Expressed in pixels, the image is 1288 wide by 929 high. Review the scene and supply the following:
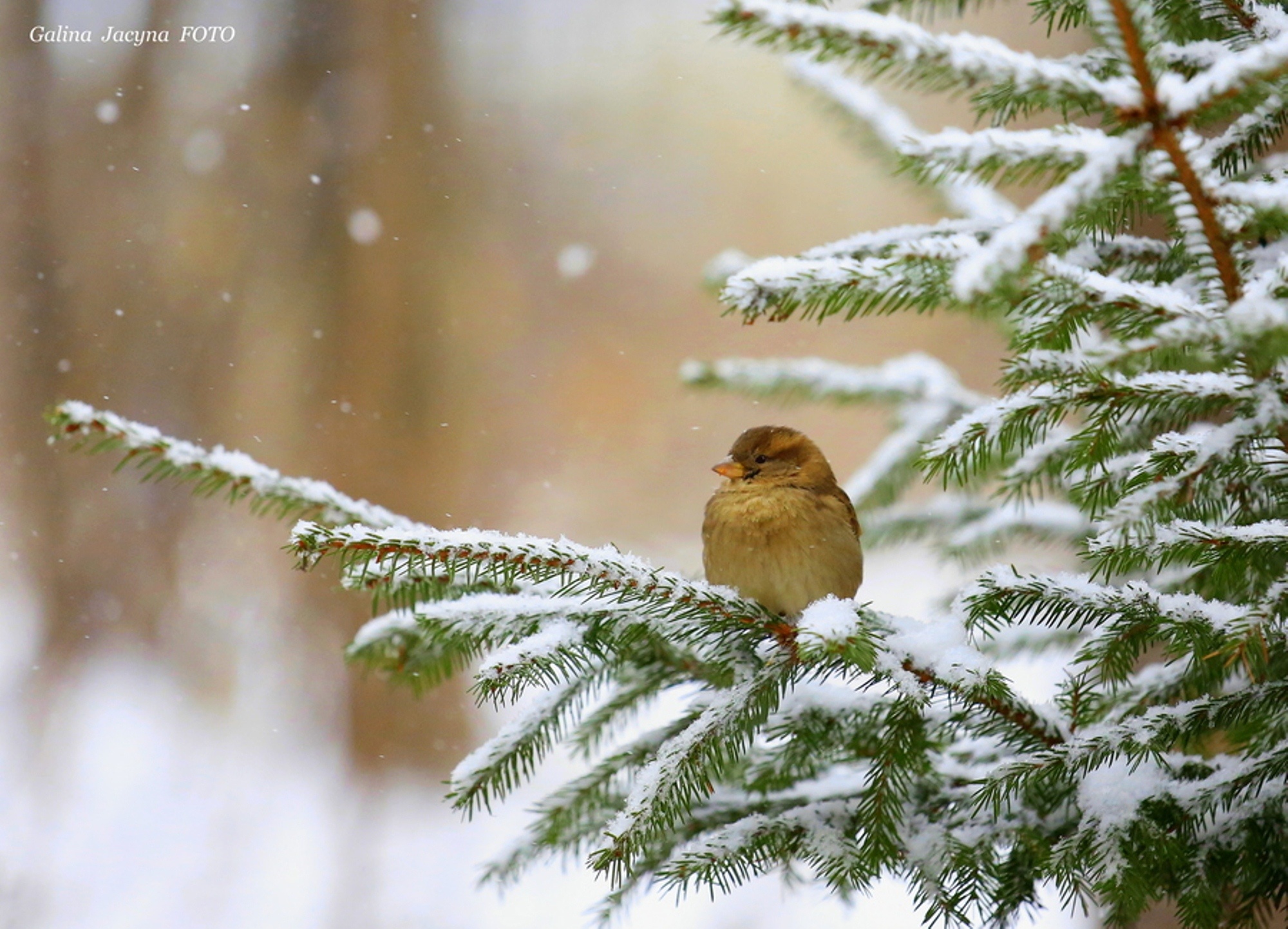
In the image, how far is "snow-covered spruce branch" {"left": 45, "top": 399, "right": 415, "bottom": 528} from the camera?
1.15 metres

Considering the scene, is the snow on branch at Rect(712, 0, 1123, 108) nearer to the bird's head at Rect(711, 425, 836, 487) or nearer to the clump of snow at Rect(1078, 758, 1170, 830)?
the clump of snow at Rect(1078, 758, 1170, 830)

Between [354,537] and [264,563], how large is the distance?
352cm

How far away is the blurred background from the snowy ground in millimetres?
12

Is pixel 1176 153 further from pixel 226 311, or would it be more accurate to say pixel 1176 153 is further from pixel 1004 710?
pixel 226 311

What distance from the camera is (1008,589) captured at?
2.99 feet

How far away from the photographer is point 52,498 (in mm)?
3820

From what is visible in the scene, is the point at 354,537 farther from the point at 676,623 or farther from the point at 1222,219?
the point at 1222,219

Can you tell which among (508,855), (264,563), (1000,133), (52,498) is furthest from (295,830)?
(1000,133)

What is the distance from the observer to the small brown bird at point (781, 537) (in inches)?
60.4

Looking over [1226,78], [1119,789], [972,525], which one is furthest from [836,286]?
[972,525]

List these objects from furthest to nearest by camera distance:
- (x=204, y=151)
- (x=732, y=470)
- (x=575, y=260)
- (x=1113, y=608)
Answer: (x=575, y=260)
(x=204, y=151)
(x=732, y=470)
(x=1113, y=608)

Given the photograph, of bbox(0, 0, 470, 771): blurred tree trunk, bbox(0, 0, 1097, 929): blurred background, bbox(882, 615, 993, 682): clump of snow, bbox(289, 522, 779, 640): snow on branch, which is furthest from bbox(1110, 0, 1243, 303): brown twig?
bbox(0, 0, 470, 771): blurred tree trunk

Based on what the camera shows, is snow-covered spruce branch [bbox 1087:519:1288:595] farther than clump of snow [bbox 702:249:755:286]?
No

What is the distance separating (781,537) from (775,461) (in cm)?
23
